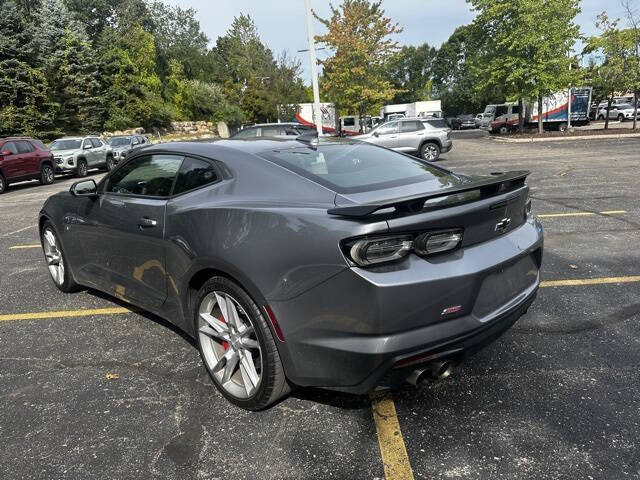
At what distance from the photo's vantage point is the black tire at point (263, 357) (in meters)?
2.45

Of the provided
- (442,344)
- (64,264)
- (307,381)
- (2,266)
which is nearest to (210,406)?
(307,381)

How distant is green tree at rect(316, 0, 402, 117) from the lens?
3347cm

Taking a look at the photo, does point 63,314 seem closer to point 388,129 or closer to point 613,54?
point 388,129

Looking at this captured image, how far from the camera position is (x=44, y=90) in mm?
29500

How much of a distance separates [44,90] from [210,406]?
108ft

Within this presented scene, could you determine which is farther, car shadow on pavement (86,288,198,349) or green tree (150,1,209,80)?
green tree (150,1,209,80)

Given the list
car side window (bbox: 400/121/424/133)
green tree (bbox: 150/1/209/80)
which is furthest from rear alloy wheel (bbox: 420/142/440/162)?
green tree (bbox: 150/1/209/80)

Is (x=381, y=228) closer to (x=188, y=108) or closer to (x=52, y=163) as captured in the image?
(x=52, y=163)

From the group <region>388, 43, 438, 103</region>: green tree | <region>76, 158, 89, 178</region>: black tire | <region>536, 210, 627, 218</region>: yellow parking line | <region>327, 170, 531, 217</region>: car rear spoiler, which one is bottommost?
<region>536, 210, 627, 218</region>: yellow parking line

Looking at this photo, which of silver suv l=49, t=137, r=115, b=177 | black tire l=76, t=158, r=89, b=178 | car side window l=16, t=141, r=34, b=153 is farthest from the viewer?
black tire l=76, t=158, r=89, b=178

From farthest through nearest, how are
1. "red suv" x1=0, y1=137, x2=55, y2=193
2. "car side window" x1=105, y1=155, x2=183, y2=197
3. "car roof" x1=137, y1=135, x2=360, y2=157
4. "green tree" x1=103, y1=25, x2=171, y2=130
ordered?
"green tree" x1=103, y1=25, x2=171, y2=130
"red suv" x1=0, y1=137, x2=55, y2=193
"car side window" x1=105, y1=155, x2=183, y2=197
"car roof" x1=137, y1=135, x2=360, y2=157

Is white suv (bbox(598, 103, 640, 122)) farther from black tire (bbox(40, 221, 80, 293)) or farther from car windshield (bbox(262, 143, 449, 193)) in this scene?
black tire (bbox(40, 221, 80, 293))

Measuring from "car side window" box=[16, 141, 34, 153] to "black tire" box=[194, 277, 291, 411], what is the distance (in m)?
16.8

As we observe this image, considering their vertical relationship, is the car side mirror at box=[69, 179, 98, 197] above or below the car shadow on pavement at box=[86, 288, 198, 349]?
above
